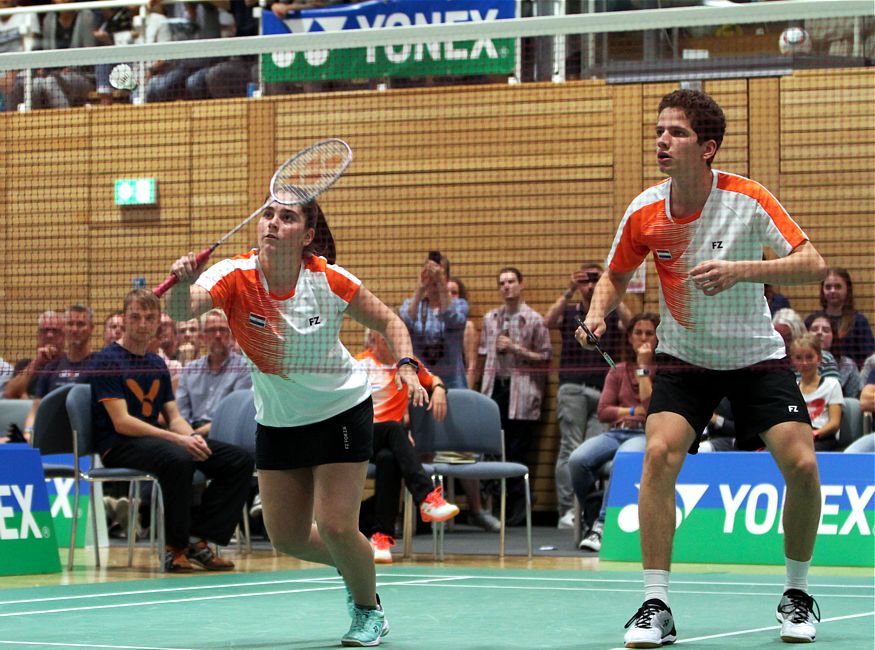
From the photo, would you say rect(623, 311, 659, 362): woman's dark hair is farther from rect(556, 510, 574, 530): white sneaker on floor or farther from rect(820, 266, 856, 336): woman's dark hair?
rect(556, 510, 574, 530): white sneaker on floor

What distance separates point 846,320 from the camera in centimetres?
1096

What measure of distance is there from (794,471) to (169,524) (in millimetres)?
4753

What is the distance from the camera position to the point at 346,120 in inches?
515

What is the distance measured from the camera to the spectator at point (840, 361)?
1052 centimetres

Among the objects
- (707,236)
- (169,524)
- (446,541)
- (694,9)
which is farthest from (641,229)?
(446,541)

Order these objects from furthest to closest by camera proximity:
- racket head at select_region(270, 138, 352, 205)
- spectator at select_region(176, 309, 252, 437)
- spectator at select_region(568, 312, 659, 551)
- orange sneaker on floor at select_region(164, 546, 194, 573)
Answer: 1. spectator at select_region(176, 309, 252, 437)
2. spectator at select_region(568, 312, 659, 551)
3. orange sneaker on floor at select_region(164, 546, 194, 573)
4. racket head at select_region(270, 138, 352, 205)

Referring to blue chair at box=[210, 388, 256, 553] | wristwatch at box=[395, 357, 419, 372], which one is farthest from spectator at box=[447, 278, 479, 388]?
wristwatch at box=[395, 357, 419, 372]

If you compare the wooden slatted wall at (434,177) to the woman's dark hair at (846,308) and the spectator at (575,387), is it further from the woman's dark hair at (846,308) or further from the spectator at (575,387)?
the woman's dark hair at (846,308)

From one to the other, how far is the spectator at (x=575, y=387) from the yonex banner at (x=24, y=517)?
4485mm

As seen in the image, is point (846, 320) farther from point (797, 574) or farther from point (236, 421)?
point (797, 574)

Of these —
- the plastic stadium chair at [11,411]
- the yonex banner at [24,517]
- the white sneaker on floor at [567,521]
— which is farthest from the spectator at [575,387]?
the yonex banner at [24,517]

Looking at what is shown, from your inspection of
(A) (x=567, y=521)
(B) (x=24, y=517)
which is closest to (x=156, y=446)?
(B) (x=24, y=517)

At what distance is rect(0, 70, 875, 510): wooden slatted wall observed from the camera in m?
11.9

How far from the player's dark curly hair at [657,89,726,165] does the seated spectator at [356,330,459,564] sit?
3984 mm
